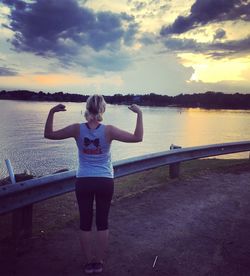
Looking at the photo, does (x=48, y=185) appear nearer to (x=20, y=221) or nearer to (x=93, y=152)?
(x=20, y=221)

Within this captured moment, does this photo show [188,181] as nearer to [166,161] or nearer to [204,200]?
[166,161]

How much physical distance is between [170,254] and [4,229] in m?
2.77

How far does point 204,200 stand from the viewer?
650 centimetres

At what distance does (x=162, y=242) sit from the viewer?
4.51m

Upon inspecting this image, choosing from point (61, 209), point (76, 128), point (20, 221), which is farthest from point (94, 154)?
point (61, 209)

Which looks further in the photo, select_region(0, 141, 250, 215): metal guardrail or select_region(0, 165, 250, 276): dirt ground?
select_region(0, 141, 250, 215): metal guardrail

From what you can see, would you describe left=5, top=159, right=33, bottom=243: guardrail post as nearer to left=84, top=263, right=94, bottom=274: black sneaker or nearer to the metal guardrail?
the metal guardrail

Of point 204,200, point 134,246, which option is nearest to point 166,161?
point 204,200

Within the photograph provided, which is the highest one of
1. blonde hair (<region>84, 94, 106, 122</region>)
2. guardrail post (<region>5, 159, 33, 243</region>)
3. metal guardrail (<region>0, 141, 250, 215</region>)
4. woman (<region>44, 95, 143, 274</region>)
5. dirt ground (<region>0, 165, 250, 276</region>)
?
blonde hair (<region>84, 94, 106, 122</region>)

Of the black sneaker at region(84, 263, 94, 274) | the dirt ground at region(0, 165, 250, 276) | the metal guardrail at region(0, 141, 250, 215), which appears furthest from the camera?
the metal guardrail at region(0, 141, 250, 215)

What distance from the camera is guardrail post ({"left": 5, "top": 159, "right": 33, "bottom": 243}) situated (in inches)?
171

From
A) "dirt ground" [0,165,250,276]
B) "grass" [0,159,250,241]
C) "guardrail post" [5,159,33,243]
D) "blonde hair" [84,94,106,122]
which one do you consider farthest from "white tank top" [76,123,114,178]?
"grass" [0,159,250,241]

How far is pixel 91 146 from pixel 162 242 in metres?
1.92

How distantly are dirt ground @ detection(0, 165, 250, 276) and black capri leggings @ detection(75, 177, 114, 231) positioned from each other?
61 cm
